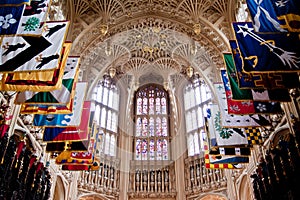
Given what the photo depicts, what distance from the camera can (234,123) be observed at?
1124 centimetres

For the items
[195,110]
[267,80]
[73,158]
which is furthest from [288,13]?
Answer: [195,110]

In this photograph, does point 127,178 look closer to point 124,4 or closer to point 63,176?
point 63,176

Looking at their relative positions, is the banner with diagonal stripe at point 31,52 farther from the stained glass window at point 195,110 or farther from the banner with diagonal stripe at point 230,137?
the stained glass window at point 195,110

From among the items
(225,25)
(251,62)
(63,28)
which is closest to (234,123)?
(251,62)

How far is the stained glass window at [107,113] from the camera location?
77.9 feet

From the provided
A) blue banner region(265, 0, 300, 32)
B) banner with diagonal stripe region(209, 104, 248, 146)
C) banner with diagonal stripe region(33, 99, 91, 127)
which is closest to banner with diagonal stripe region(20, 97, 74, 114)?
banner with diagonal stripe region(33, 99, 91, 127)

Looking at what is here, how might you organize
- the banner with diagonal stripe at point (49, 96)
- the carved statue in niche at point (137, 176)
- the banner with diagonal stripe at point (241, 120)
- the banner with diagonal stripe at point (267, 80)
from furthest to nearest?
1. the carved statue in niche at point (137, 176)
2. the banner with diagonal stripe at point (241, 120)
3. the banner with diagonal stripe at point (49, 96)
4. the banner with diagonal stripe at point (267, 80)

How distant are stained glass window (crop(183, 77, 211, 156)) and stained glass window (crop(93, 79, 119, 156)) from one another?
6.51 metres

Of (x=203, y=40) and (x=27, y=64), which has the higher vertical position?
(x=203, y=40)

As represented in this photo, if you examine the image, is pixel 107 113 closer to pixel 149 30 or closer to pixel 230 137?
pixel 149 30

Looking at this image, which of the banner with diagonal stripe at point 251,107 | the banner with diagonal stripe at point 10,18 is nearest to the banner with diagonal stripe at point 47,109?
the banner with diagonal stripe at point 10,18

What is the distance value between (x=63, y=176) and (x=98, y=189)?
12.4ft

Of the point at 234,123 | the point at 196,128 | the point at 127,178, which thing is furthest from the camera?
the point at 196,128

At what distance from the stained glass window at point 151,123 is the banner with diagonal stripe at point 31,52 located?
56.8 ft
